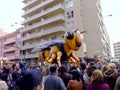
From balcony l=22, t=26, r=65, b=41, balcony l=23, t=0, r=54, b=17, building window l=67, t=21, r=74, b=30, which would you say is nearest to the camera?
building window l=67, t=21, r=74, b=30

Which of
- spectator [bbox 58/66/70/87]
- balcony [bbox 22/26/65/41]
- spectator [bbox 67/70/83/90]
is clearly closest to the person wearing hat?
spectator [bbox 67/70/83/90]

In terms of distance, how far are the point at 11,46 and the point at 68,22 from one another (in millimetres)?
27511

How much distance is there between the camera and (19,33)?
227ft

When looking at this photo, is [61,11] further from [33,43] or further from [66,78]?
[66,78]

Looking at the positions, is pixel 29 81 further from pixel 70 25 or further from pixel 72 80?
pixel 70 25

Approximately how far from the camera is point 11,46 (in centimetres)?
7019

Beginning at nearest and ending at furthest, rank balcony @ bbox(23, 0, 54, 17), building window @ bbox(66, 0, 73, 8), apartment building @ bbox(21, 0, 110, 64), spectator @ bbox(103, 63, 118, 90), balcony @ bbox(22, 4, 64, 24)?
spectator @ bbox(103, 63, 118, 90), apartment building @ bbox(21, 0, 110, 64), building window @ bbox(66, 0, 73, 8), balcony @ bbox(22, 4, 64, 24), balcony @ bbox(23, 0, 54, 17)

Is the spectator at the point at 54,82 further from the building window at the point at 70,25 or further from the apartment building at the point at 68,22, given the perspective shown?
the building window at the point at 70,25

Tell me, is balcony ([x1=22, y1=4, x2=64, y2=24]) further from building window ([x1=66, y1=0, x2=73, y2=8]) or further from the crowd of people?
the crowd of people

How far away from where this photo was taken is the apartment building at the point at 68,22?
47.6 meters

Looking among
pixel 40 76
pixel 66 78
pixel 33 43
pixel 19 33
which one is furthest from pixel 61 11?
pixel 40 76

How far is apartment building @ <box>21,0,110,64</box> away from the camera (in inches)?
1874

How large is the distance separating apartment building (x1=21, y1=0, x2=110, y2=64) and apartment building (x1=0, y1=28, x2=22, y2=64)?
30.6 ft

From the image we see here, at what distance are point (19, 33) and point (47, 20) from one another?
63.5ft
